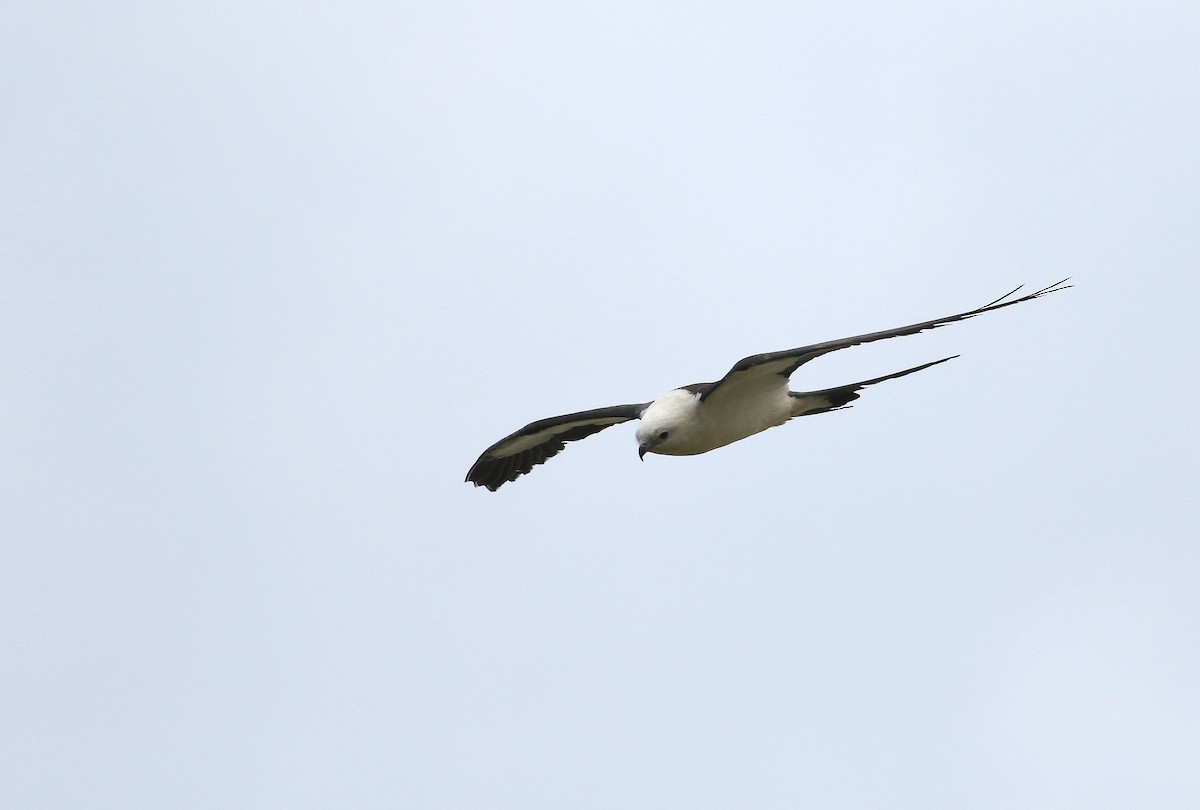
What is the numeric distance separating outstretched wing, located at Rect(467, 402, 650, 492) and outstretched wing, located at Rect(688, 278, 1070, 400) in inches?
64.0

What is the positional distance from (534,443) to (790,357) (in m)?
4.06

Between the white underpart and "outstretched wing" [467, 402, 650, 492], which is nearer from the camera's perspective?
the white underpart

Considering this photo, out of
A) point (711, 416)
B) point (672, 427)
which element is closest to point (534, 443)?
point (672, 427)

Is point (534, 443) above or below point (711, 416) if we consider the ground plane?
above

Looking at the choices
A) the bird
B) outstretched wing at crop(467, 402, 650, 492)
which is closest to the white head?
the bird

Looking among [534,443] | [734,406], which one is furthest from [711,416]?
[534,443]

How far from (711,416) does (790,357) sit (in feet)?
4.12

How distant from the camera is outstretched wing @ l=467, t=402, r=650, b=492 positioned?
42.7ft

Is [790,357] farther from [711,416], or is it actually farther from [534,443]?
[534,443]

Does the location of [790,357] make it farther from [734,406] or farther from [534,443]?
[534,443]

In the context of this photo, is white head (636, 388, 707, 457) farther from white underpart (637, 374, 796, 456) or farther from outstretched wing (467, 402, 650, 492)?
outstretched wing (467, 402, 650, 492)

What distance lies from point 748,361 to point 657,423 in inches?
47.2

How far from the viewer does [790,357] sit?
33.0 feet

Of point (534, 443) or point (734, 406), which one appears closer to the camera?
point (734, 406)
